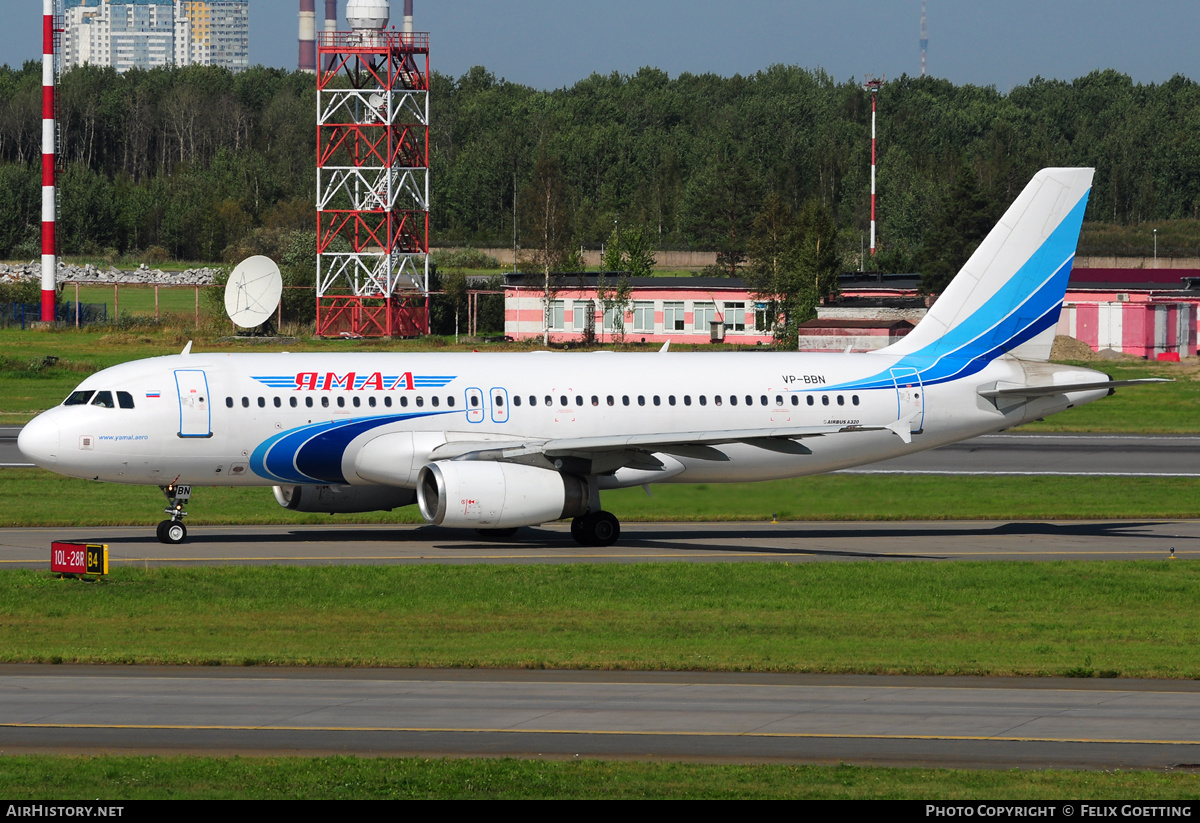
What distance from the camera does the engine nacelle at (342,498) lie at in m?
38.6

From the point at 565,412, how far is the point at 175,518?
10094 millimetres

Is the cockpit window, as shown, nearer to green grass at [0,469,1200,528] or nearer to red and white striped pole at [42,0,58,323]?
green grass at [0,469,1200,528]

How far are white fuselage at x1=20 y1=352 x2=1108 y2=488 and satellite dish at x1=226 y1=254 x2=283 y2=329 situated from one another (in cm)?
3439

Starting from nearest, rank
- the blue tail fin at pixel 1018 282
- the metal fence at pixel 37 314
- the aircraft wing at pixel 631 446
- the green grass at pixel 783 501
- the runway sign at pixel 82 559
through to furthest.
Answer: the runway sign at pixel 82 559
the aircraft wing at pixel 631 446
the green grass at pixel 783 501
the blue tail fin at pixel 1018 282
the metal fence at pixel 37 314

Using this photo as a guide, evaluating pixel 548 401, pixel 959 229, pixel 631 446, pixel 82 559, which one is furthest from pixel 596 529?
pixel 959 229

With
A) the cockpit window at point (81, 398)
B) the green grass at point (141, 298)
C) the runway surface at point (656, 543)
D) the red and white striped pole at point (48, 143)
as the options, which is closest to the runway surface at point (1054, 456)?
the runway surface at point (656, 543)

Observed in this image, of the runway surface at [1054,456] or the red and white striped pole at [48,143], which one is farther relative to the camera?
the red and white striped pole at [48,143]

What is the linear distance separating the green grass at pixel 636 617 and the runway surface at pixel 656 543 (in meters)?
2.13

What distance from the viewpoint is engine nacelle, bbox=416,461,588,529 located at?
116ft

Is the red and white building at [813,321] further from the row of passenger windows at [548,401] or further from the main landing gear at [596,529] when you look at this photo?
the main landing gear at [596,529]

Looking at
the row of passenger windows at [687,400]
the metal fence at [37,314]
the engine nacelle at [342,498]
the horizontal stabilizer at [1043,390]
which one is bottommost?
the engine nacelle at [342,498]

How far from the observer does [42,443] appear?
35656mm

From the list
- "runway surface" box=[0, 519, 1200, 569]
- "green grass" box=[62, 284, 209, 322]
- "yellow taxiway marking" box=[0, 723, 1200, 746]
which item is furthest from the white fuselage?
"green grass" box=[62, 284, 209, 322]

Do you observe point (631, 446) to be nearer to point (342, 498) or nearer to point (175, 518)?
point (342, 498)
